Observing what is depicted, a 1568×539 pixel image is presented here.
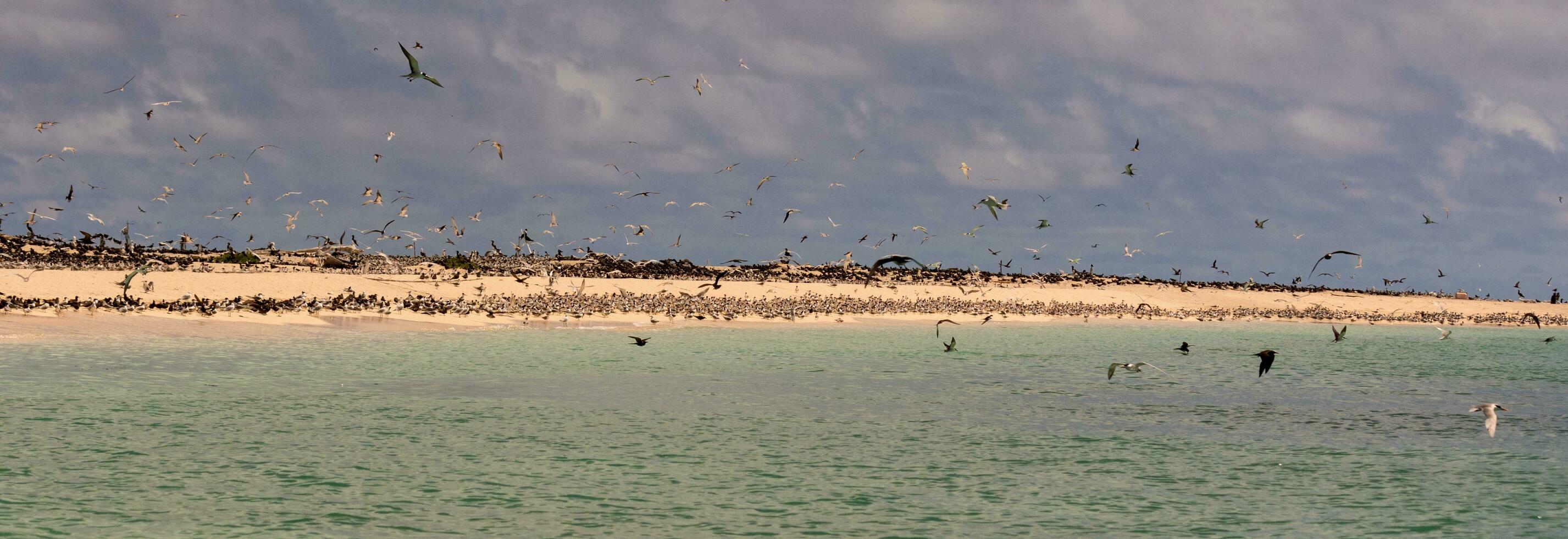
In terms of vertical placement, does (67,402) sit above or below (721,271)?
below

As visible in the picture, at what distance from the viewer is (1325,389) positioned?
87.7 feet

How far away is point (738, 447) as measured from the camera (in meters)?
16.8

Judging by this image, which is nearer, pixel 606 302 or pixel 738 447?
pixel 738 447

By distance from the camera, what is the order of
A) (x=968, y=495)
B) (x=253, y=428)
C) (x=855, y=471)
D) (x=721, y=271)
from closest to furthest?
(x=968, y=495) < (x=855, y=471) < (x=253, y=428) < (x=721, y=271)

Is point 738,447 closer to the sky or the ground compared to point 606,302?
closer to the ground

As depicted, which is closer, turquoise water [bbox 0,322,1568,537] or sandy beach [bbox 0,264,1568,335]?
turquoise water [bbox 0,322,1568,537]

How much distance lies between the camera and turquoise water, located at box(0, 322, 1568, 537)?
12461mm

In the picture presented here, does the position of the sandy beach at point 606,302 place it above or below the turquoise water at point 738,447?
above

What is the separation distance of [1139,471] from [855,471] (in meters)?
3.65

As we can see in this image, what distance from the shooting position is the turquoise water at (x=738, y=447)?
1246 centimetres

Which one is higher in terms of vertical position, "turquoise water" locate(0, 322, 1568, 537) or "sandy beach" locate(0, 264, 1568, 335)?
"sandy beach" locate(0, 264, 1568, 335)

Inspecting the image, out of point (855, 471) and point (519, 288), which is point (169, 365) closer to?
point (855, 471)

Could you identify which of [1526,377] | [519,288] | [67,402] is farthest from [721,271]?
[67,402]

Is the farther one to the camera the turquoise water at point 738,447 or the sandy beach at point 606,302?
the sandy beach at point 606,302
